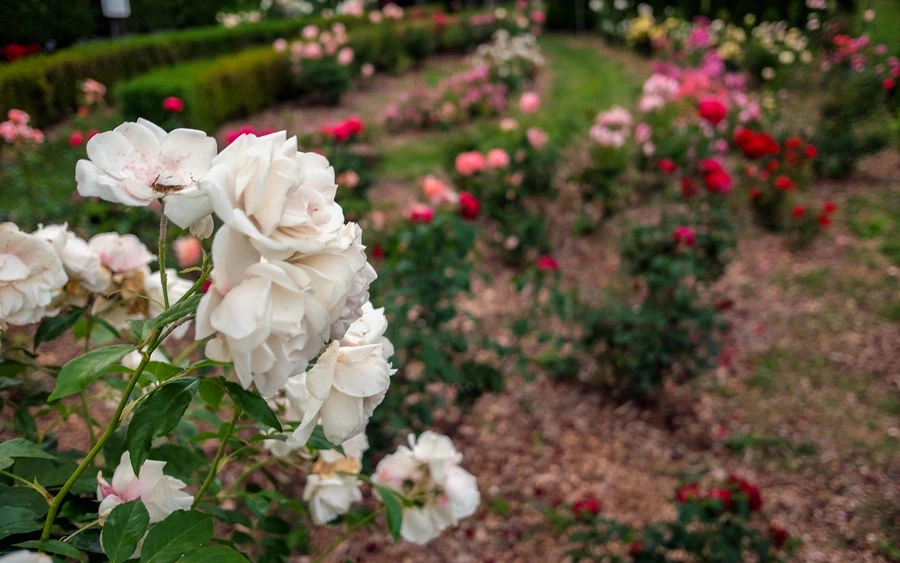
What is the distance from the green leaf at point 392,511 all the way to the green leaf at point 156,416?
52cm

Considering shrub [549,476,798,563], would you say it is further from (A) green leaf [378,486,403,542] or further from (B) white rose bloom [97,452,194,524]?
(B) white rose bloom [97,452,194,524]

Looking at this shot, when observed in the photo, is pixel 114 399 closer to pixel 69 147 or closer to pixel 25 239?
pixel 25 239

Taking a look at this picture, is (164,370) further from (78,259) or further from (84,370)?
(78,259)

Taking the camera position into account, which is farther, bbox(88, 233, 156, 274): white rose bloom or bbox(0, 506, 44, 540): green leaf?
Answer: bbox(88, 233, 156, 274): white rose bloom

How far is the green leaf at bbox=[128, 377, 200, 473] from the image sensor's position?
25.3 inches

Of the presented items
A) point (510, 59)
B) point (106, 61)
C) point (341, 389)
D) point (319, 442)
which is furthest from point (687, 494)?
point (510, 59)

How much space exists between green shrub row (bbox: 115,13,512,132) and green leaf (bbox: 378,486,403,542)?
5.33m

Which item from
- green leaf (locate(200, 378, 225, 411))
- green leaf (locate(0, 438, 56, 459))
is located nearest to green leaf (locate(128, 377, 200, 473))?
green leaf (locate(200, 378, 225, 411))

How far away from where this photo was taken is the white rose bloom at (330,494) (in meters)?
1.15

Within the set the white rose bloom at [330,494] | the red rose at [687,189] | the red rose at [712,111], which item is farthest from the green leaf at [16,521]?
the red rose at [712,111]

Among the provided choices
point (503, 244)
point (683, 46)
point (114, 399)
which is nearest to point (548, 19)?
point (683, 46)

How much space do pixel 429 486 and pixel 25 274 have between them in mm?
774

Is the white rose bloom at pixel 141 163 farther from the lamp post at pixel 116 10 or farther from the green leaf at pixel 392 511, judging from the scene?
the lamp post at pixel 116 10

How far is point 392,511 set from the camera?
109cm
